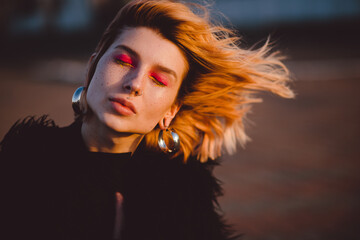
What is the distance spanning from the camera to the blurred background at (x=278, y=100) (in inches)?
173

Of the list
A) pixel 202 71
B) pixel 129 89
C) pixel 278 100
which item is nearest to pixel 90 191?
pixel 129 89

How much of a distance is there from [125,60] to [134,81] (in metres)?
0.14

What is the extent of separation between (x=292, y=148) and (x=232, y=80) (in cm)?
499

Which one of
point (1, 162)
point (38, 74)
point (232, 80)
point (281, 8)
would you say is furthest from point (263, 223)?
point (281, 8)

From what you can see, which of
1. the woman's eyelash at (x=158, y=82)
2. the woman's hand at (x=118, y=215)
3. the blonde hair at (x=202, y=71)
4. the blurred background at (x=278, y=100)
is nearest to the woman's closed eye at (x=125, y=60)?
the woman's eyelash at (x=158, y=82)

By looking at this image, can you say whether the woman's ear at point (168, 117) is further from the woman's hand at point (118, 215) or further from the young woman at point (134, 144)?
the woman's hand at point (118, 215)

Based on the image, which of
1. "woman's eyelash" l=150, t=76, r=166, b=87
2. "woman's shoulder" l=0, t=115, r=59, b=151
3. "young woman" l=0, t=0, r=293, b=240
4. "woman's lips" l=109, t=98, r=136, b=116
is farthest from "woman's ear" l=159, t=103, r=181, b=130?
"woman's shoulder" l=0, t=115, r=59, b=151

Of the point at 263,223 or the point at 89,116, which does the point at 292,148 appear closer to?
the point at 263,223

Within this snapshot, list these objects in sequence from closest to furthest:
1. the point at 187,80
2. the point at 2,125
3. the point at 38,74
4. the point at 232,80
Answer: the point at 187,80 < the point at 232,80 < the point at 2,125 < the point at 38,74

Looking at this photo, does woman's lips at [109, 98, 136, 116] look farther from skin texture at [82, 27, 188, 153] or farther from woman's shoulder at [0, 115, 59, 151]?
woman's shoulder at [0, 115, 59, 151]

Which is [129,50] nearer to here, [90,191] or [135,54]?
[135,54]

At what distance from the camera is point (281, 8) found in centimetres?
1714

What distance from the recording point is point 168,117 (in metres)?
2.04

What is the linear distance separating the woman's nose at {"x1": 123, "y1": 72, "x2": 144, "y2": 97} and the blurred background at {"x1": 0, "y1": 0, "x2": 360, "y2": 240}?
87 centimetres
